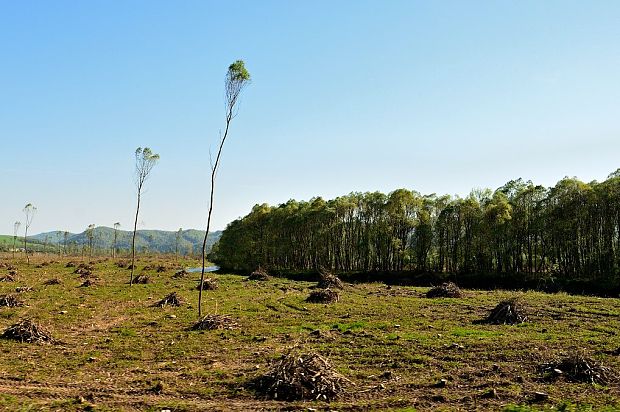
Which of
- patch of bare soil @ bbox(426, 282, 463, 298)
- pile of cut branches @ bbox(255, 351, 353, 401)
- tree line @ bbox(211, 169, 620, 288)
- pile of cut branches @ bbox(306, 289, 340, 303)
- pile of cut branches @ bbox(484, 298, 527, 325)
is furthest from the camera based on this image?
tree line @ bbox(211, 169, 620, 288)

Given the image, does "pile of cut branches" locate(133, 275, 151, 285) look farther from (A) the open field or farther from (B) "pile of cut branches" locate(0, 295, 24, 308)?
(B) "pile of cut branches" locate(0, 295, 24, 308)

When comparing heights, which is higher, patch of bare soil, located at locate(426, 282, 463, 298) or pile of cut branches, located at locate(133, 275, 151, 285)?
patch of bare soil, located at locate(426, 282, 463, 298)

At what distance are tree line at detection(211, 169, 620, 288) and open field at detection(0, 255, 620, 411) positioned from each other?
1121 inches

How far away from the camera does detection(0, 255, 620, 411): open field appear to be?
32.4ft

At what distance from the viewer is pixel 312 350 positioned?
47.3ft

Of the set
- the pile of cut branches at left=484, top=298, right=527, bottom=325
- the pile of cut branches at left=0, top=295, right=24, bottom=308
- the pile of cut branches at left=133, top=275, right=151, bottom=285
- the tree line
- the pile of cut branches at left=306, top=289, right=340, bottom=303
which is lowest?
the pile of cut branches at left=0, top=295, right=24, bottom=308

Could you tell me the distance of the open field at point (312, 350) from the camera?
389 inches

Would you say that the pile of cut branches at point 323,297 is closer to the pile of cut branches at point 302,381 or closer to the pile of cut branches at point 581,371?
the pile of cut branches at point 302,381

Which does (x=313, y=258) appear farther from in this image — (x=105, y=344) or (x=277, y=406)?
(x=277, y=406)

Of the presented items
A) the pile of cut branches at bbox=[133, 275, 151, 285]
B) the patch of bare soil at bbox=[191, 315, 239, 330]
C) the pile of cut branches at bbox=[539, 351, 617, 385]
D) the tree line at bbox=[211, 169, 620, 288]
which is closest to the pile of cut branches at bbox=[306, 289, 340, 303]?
the patch of bare soil at bbox=[191, 315, 239, 330]

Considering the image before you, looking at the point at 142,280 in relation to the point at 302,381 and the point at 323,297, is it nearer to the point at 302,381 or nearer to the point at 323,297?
the point at 323,297

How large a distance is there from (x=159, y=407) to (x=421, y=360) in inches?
306

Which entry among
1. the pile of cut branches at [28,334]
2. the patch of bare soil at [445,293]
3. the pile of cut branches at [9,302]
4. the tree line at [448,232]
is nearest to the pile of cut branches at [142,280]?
the pile of cut branches at [9,302]

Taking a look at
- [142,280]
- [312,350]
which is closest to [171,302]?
[312,350]
